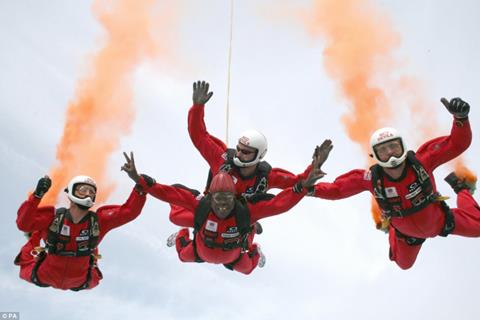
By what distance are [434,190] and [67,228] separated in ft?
23.7

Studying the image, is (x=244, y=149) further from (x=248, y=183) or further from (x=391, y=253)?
(x=391, y=253)

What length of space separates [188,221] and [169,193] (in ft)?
6.20

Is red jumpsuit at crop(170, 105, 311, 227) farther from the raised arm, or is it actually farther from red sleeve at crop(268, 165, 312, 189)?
the raised arm

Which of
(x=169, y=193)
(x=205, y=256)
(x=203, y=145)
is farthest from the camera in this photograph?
(x=203, y=145)

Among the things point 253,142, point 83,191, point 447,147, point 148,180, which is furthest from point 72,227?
point 447,147

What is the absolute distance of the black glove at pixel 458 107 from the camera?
909cm

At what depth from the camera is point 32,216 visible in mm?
9922

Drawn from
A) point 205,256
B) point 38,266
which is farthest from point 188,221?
point 38,266

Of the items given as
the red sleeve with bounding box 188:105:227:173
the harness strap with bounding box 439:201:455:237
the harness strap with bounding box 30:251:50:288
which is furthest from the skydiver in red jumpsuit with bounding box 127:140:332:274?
the harness strap with bounding box 30:251:50:288

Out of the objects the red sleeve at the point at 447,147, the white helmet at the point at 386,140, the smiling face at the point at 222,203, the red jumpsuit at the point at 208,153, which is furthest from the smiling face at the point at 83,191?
the red sleeve at the point at 447,147

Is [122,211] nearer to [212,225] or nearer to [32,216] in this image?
[32,216]

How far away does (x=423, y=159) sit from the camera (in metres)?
9.82

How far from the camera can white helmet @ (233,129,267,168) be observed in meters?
10.3

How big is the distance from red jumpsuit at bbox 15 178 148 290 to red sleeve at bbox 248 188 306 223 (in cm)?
232
